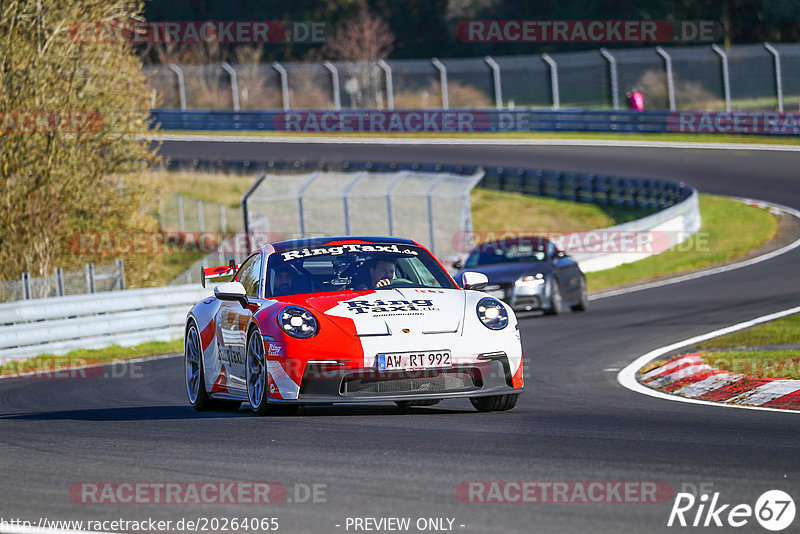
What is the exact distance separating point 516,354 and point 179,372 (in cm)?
699

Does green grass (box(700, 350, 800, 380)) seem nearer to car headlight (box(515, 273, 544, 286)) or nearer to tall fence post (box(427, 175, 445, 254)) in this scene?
car headlight (box(515, 273, 544, 286))

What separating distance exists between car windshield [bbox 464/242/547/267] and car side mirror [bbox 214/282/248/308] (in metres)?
11.6

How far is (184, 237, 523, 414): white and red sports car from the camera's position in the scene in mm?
8773

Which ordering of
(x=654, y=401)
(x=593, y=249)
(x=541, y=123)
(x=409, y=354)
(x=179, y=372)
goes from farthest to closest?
(x=541, y=123) → (x=593, y=249) → (x=179, y=372) → (x=654, y=401) → (x=409, y=354)

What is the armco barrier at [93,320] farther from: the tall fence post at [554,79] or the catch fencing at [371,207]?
the tall fence post at [554,79]

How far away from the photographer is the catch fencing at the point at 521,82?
45.6 metres

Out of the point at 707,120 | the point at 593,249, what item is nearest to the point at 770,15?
the point at 707,120

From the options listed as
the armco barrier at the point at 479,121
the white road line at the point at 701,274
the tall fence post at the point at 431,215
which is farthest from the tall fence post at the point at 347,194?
the armco barrier at the point at 479,121

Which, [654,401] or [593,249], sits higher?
[654,401]

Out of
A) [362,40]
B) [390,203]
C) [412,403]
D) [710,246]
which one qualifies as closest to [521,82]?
[362,40]

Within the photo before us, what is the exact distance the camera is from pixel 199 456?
7.30 m

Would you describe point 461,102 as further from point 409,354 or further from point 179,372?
point 409,354

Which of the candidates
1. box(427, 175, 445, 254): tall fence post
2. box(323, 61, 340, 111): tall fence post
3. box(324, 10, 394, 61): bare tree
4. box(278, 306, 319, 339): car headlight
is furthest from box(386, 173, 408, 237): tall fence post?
box(324, 10, 394, 61): bare tree

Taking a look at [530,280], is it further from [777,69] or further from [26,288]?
[777,69]
